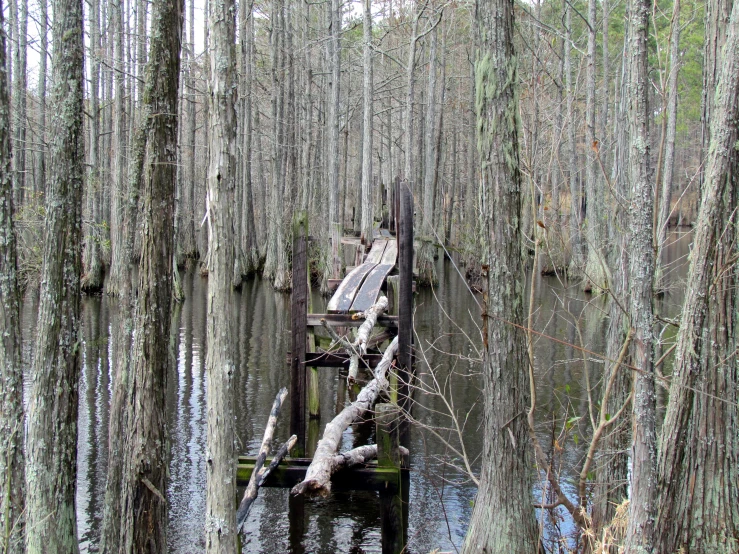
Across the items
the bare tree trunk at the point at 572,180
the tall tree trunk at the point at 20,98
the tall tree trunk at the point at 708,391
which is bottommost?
the tall tree trunk at the point at 708,391

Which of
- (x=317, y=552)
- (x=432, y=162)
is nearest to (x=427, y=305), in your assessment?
(x=432, y=162)

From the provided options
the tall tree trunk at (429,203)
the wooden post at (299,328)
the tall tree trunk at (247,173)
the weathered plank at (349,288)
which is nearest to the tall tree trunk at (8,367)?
the wooden post at (299,328)

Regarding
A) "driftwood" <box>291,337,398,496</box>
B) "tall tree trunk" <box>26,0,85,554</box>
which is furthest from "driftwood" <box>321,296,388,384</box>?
"tall tree trunk" <box>26,0,85,554</box>

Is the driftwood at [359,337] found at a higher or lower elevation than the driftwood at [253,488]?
higher

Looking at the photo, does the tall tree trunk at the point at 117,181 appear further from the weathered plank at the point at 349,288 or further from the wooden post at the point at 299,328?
the wooden post at the point at 299,328

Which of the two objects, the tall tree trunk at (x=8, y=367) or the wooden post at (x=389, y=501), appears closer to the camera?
the tall tree trunk at (x=8, y=367)

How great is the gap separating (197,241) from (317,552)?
80.2 feet

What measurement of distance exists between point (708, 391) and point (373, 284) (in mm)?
4528

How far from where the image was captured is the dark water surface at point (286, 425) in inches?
237

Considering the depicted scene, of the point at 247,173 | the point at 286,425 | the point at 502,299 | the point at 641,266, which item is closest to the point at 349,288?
the point at 286,425

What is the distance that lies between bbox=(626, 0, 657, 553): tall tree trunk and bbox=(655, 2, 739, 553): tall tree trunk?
0.47 meters

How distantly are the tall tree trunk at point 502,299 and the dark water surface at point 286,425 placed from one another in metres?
0.29

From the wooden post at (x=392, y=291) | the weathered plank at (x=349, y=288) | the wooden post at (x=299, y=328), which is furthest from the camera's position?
the wooden post at (x=392, y=291)

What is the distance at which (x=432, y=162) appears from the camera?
23.1 meters
